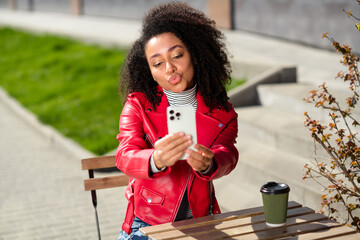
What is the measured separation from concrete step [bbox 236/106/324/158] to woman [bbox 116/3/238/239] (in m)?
2.51

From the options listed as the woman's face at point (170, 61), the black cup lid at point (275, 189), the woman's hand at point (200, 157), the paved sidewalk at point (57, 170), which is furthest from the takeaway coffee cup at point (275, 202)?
the paved sidewalk at point (57, 170)


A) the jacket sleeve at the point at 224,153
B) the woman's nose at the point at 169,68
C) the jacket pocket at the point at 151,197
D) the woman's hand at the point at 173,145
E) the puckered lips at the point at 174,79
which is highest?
the woman's nose at the point at 169,68

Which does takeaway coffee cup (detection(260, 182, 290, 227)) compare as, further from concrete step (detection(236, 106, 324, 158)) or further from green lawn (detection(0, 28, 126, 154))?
green lawn (detection(0, 28, 126, 154))

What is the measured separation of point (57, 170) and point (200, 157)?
5.64 meters

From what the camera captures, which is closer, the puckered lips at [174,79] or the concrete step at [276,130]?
the puckered lips at [174,79]

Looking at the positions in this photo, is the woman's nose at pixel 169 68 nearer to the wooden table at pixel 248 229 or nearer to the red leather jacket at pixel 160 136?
the red leather jacket at pixel 160 136

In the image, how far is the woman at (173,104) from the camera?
314cm

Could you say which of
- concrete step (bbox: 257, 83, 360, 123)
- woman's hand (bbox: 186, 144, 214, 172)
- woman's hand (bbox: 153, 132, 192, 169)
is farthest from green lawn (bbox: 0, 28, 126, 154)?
woman's hand (bbox: 153, 132, 192, 169)

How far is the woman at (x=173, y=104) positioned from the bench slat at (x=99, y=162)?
0.71 metres

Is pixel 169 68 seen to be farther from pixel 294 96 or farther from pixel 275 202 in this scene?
pixel 294 96

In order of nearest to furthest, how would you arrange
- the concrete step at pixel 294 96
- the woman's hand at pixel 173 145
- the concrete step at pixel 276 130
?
the woman's hand at pixel 173 145 < the concrete step at pixel 276 130 < the concrete step at pixel 294 96

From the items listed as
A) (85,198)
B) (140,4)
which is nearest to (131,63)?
(85,198)

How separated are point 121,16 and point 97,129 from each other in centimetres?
1066

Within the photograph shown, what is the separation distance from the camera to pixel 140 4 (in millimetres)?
17609
